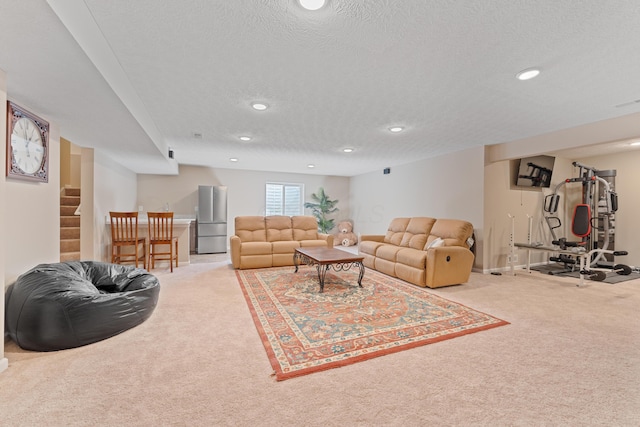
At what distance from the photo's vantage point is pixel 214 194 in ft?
22.4

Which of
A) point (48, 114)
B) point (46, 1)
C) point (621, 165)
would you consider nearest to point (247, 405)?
point (46, 1)

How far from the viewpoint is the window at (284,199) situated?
26.9 feet

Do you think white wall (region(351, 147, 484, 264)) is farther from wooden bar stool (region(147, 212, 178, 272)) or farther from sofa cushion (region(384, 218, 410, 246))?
wooden bar stool (region(147, 212, 178, 272))

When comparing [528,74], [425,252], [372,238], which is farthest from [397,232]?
[528,74]

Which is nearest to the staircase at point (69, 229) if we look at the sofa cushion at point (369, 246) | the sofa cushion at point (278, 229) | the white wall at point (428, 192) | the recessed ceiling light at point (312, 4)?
the sofa cushion at point (278, 229)

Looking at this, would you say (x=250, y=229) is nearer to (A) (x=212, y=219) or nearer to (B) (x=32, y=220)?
(A) (x=212, y=219)

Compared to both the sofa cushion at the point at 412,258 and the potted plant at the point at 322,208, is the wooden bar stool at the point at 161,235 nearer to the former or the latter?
the sofa cushion at the point at 412,258

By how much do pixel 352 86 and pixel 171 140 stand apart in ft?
11.4

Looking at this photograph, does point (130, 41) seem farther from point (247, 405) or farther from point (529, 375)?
point (529, 375)

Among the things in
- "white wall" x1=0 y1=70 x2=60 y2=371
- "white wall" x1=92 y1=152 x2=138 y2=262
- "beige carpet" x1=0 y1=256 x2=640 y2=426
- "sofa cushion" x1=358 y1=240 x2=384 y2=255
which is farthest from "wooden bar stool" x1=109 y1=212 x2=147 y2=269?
"sofa cushion" x1=358 y1=240 x2=384 y2=255

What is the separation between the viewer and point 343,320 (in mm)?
2658

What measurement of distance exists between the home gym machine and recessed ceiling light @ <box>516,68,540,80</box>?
3.80 m

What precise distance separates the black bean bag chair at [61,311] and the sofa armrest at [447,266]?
3368mm

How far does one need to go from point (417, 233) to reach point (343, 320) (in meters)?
2.82
